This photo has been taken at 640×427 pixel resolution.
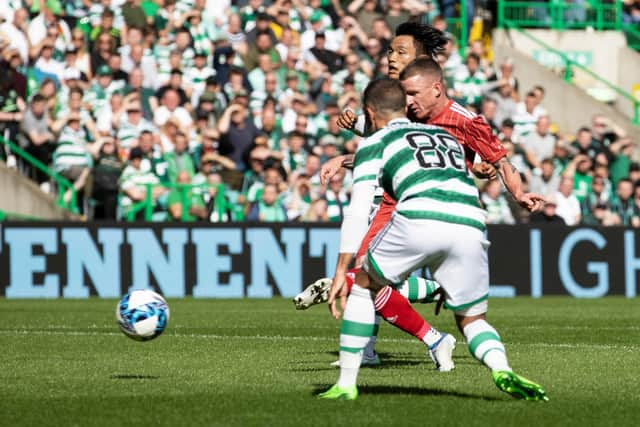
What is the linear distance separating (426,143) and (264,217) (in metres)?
13.5

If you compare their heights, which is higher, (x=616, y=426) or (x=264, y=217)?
(x=616, y=426)

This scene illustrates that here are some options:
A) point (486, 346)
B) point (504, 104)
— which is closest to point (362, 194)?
Result: point (486, 346)

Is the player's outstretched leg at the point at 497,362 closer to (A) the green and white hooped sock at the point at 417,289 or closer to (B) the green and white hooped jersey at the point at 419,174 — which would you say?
(B) the green and white hooped jersey at the point at 419,174

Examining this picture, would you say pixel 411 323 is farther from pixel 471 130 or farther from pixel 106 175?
pixel 106 175

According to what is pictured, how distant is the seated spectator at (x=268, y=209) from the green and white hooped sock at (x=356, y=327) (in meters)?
13.3

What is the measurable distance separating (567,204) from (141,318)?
551 inches

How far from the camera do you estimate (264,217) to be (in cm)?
2142

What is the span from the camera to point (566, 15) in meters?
29.9

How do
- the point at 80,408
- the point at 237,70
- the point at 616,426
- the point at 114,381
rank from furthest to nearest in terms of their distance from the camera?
the point at 237,70 < the point at 114,381 < the point at 80,408 < the point at 616,426

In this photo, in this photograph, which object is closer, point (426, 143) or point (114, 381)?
point (426, 143)

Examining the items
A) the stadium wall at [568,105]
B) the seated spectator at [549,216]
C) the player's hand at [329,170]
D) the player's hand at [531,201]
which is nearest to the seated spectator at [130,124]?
the seated spectator at [549,216]

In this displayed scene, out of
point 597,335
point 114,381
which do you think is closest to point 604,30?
point 597,335

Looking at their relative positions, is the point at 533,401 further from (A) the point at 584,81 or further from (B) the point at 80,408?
(A) the point at 584,81

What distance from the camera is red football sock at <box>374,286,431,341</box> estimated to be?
32.7ft
